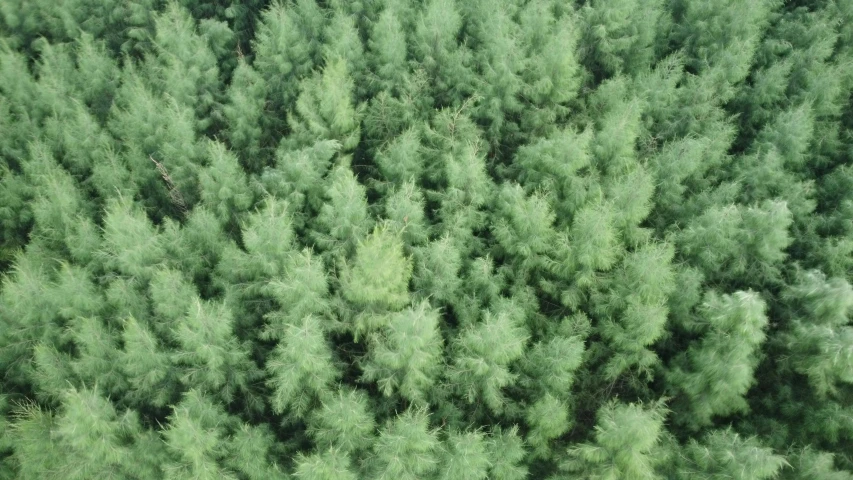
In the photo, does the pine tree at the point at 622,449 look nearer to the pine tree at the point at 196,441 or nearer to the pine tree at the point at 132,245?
the pine tree at the point at 196,441

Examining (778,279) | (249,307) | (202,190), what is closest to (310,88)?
(202,190)

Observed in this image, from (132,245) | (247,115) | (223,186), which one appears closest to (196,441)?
(132,245)

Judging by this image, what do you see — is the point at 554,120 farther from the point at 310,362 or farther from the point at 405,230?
the point at 310,362

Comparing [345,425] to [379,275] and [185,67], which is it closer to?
[379,275]

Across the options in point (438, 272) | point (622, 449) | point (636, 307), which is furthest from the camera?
point (438, 272)

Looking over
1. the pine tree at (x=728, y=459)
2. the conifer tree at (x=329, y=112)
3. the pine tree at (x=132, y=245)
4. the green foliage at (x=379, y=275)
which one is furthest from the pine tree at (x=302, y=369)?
the pine tree at (x=728, y=459)

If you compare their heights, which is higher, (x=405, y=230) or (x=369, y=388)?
(x=405, y=230)

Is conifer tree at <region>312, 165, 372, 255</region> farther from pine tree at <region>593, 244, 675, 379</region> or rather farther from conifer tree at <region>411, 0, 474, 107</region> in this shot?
pine tree at <region>593, 244, 675, 379</region>

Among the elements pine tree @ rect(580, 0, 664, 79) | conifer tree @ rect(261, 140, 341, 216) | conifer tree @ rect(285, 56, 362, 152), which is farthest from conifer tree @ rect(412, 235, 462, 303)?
pine tree @ rect(580, 0, 664, 79)

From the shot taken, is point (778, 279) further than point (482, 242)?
No
